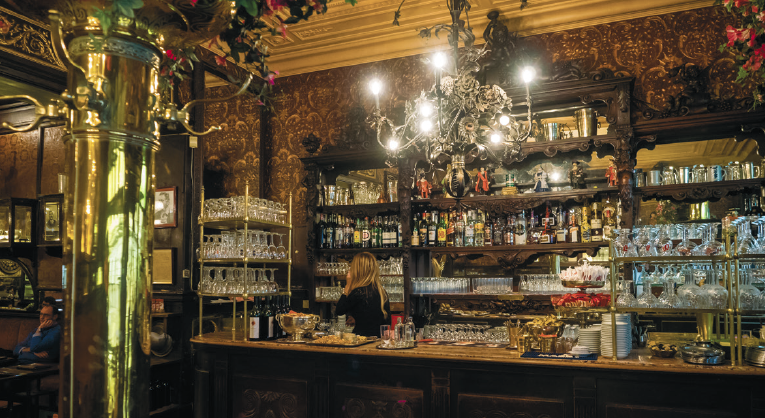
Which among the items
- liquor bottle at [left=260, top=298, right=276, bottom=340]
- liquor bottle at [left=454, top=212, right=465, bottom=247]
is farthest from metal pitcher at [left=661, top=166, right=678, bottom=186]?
liquor bottle at [left=260, top=298, right=276, bottom=340]

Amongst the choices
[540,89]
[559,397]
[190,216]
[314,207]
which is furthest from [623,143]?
[190,216]

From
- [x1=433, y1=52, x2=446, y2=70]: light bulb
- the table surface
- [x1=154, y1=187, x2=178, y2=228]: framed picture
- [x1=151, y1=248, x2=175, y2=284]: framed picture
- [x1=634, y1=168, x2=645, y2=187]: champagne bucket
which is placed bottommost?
the table surface

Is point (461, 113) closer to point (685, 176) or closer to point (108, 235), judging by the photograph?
point (685, 176)

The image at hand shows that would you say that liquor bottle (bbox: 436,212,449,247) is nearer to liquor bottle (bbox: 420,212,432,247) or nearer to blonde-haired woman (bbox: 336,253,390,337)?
liquor bottle (bbox: 420,212,432,247)

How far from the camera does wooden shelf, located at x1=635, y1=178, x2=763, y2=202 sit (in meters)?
4.90

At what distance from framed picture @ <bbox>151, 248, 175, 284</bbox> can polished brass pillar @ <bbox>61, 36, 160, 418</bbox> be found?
4994mm

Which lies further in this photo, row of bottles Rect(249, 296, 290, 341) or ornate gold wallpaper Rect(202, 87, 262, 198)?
ornate gold wallpaper Rect(202, 87, 262, 198)

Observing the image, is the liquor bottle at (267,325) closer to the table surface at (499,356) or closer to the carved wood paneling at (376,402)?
the table surface at (499,356)

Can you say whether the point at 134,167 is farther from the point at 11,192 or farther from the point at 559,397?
the point at 11,192

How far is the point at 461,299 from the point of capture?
583cm

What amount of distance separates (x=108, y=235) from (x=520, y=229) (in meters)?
5.15

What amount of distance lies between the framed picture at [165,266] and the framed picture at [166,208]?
0.28 metres

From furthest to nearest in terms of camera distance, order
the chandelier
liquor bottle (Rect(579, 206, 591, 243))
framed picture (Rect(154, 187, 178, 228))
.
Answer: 1. framed picture (Rect(154, 187, 178, 228))
2. liquor bottle (Rect(579, 206, 591, 243))
3. the chandelier

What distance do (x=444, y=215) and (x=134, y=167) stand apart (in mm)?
5231
